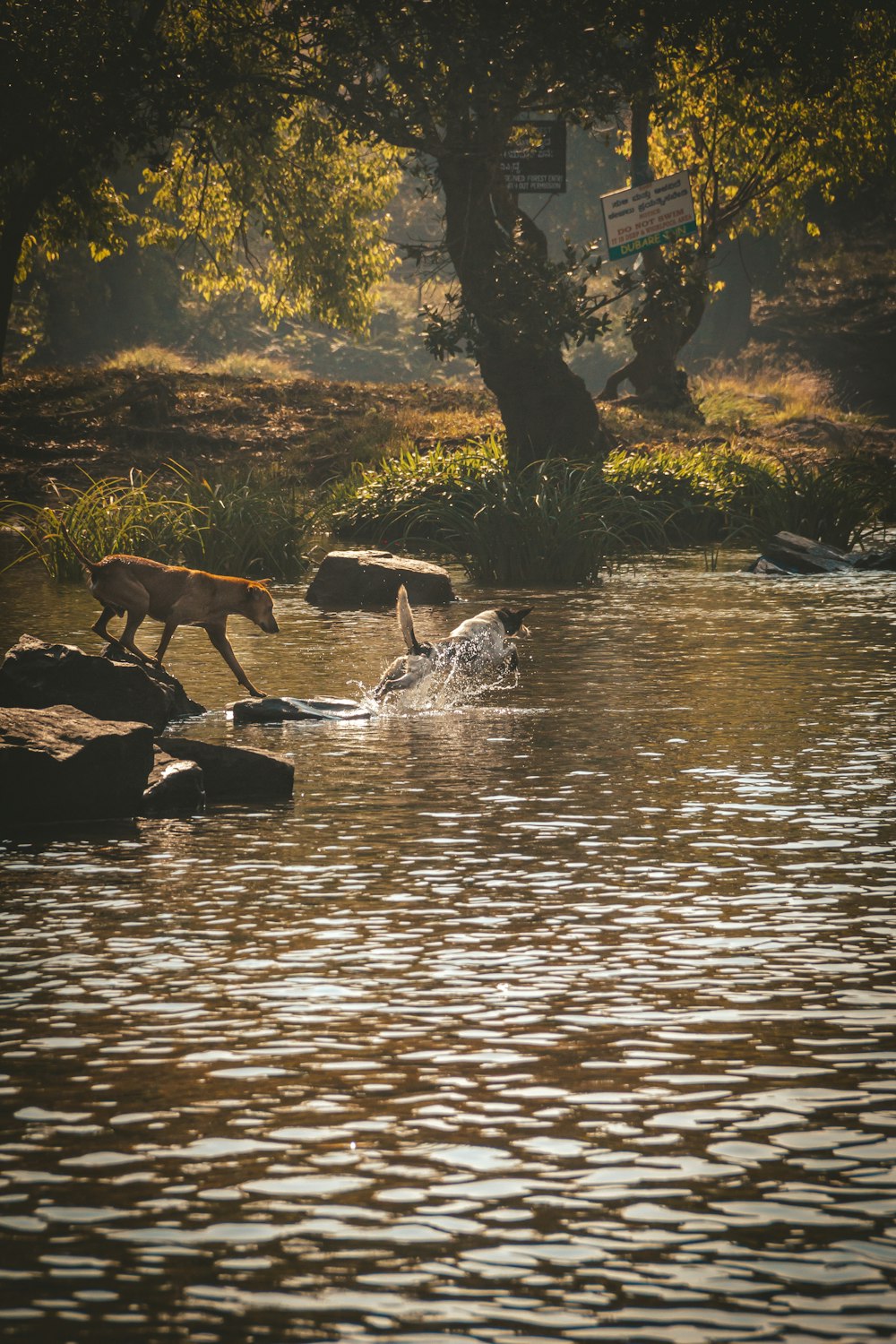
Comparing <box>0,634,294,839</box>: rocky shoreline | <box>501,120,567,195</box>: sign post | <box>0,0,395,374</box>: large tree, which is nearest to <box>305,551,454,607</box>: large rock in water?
<box>0,0,395,374</box>: large tree

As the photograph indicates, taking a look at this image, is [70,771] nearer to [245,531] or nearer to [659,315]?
[245,531]

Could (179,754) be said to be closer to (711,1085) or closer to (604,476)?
(711,1085)

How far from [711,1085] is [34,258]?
3928 centimetres

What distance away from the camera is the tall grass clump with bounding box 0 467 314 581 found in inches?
741

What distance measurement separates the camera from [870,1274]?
392cm

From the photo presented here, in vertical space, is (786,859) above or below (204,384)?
below

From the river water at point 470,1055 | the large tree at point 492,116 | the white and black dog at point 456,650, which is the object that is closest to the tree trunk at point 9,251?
the large tree at point 492,116

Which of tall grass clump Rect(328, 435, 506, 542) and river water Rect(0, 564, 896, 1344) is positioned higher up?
tall grass clump Rect(328, 435, 506, 542)

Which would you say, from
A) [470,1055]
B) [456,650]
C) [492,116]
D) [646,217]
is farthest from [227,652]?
[646,217]

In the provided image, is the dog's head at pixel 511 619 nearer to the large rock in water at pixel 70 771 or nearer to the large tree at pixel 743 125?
the large rock in water at pixel 70 771

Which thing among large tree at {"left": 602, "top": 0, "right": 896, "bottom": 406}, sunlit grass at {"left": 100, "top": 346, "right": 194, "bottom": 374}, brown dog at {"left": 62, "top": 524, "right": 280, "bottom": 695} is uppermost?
large tree at {"left": 602, "top": 0, "right": 896, "bottom": 406}

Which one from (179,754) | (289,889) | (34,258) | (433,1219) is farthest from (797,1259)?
(34,258)

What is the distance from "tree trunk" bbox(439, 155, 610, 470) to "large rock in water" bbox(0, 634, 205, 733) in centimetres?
1209

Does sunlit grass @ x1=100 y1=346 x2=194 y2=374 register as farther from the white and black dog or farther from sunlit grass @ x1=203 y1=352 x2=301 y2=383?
the white and black dog
